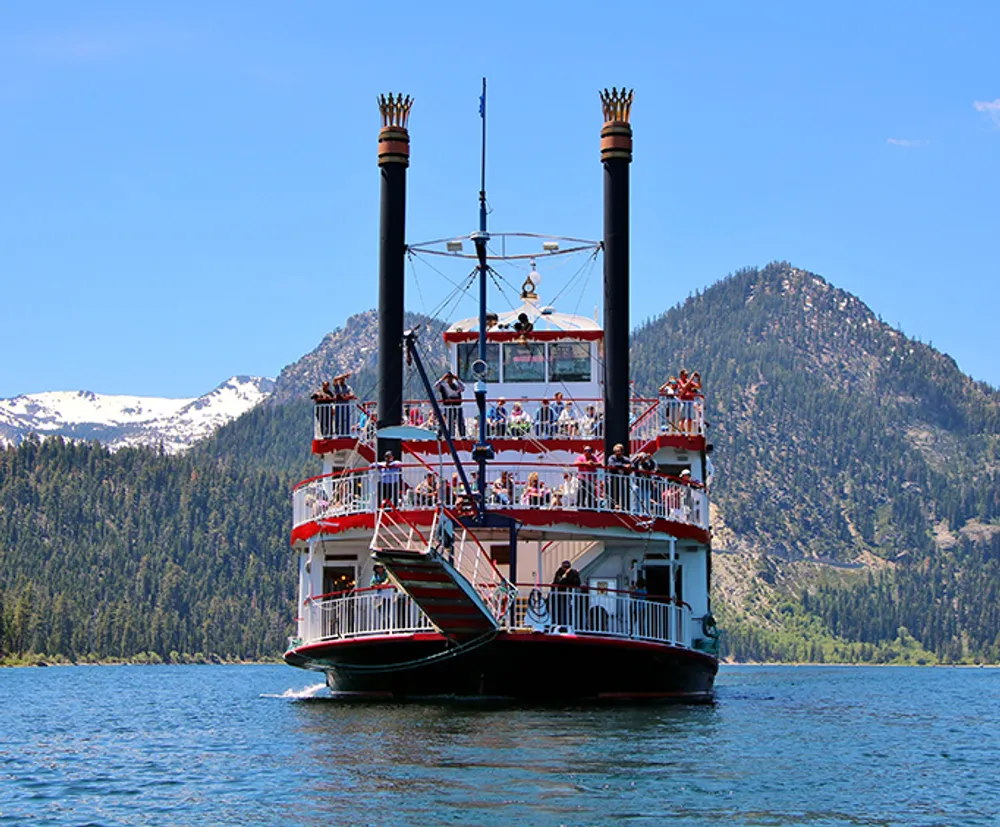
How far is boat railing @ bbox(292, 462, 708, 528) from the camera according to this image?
104 feet

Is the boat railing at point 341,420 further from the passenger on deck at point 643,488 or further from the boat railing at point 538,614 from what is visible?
the passenger on deck at point 643,488

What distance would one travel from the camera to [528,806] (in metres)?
18.7

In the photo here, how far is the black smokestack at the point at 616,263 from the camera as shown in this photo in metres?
36.6

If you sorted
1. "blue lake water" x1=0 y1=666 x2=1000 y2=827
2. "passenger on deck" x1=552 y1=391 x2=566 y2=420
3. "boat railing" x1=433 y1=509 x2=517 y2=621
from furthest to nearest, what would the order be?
1. "passenger on deck" x1=552 y1=391 x2=566 y2=420
2. "boat railing" x1=433 y1=509 x2=517 y2=621
3. "blue lake water" x1=0 y1=666 x2=1000 y2=827

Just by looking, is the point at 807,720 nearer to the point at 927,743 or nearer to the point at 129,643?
the point at 927,743

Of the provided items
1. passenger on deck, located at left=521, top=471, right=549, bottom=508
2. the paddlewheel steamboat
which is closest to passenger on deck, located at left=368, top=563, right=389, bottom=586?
the paddlewheel steamboat

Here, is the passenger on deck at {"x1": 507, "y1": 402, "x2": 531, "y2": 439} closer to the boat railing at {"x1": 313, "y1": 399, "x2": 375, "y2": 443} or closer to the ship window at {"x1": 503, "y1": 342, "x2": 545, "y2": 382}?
the ship window at {"x1": 503, "y1": 342, "x2": 545, "y2": 382}

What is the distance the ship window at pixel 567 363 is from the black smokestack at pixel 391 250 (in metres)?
4.12

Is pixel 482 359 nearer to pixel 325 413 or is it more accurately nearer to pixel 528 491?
pixel 528 491

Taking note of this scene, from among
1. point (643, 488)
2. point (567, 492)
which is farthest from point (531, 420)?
point (567, 492)

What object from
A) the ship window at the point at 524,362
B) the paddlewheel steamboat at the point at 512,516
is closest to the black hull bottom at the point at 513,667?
the paddlewheel steamboat at the point at 512,516

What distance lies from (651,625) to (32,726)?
12.3m

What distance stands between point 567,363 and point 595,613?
10896 mm

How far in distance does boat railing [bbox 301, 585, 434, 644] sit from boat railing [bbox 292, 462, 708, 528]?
1608 mm
